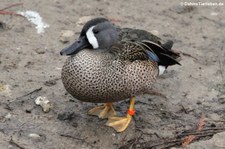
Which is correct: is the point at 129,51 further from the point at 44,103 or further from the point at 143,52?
the point at 44,103

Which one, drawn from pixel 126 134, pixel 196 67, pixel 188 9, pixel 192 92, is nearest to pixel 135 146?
pixel 126 134

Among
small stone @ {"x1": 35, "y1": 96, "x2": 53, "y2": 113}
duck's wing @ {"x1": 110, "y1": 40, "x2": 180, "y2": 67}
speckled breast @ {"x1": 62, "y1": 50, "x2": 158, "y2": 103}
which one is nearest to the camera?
speckled breast @ {"x1": 62, "y1": 50, "x2": 158, "y2": 103}

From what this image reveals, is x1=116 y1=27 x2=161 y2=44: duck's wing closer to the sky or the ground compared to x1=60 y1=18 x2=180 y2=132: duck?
closer to the sky

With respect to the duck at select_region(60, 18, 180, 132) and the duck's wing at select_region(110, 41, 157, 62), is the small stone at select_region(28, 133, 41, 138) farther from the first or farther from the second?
the duck's wing at select_region(110, 41, 157, 62)

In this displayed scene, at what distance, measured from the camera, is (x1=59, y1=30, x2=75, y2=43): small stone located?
16.3 feet

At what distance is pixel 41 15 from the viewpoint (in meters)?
5.26

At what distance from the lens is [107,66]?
3.65 metres

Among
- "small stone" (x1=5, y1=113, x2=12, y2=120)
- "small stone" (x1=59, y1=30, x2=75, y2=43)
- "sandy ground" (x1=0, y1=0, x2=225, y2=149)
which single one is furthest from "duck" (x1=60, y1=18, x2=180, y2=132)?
"small stone" (x1=59, y1=30, x2=75, y2=43)

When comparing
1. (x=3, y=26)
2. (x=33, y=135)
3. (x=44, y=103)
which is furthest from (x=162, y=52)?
(x=3, y=26)

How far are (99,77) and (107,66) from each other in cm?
A: 10

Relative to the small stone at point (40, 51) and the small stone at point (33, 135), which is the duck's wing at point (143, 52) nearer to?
the small stone at point (33, 135)

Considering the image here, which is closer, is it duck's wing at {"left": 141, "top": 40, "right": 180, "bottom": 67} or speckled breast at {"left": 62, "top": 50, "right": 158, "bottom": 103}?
speckled breast at {"left": 62, "top": 50, "right": 158, "bottom": 103}

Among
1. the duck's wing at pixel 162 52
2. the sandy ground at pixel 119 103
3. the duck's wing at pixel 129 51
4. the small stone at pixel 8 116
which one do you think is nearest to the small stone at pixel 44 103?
the sandy ground at pixel 119 103

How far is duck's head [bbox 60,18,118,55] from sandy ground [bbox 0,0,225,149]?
57 centimetres
